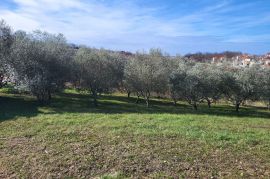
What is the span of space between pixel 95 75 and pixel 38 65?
8519mm

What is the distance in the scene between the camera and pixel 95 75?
1582 inches

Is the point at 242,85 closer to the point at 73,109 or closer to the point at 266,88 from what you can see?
the point at 266,88

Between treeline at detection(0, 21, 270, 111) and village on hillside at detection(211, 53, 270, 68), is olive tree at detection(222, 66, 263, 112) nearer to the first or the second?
treeline at detection(0, 21, 270, 111)

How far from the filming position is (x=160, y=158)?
12008mm

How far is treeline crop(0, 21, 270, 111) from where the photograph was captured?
33.3 metres

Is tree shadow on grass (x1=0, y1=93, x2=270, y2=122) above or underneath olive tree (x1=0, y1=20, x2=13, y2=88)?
underneath

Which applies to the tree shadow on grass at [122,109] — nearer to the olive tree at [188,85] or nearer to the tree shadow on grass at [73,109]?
the tree shadow on grass at [73,109]

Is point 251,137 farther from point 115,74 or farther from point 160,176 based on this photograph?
point 115,74

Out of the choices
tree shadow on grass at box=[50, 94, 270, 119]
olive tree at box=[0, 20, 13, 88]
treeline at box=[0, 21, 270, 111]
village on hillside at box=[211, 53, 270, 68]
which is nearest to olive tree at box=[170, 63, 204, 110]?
treeline at box=[0, 21, 270, 111]

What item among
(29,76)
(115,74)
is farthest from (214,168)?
(115,74)

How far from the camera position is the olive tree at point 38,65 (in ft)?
105

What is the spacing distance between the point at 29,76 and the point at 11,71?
191cm

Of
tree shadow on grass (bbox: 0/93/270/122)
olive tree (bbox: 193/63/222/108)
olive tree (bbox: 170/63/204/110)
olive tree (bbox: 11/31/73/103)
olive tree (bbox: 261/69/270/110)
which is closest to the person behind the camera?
tree shadow on grass (bbox: 0/93/270/122)

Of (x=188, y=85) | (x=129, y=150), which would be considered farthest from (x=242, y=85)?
(x=129, y=150)
